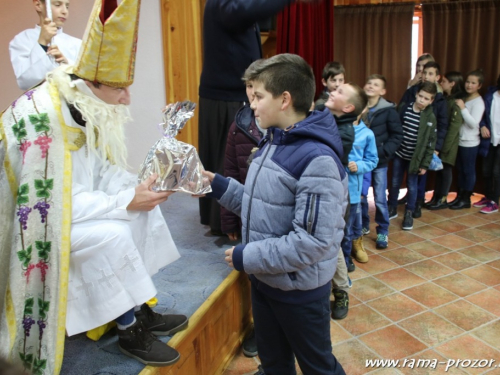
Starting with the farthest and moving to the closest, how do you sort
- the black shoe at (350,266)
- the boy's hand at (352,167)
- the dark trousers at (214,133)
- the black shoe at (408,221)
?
the black shoe at (408,221), the black shoe at (350,266), the boy's hand at (352,167), the dark trousers at (214,133)

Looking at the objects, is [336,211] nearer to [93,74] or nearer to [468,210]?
[93,74]

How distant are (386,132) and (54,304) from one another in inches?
116

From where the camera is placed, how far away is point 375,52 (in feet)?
16.0

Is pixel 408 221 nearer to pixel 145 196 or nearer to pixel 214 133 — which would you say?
pixel 214 133

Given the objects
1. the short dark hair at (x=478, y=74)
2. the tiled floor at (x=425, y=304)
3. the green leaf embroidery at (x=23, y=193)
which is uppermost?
the short dark hair at (x=478, y=74)

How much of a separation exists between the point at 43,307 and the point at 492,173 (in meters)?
4.33

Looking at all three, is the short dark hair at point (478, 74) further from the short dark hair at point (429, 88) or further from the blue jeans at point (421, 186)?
the blue jeans at point (421, 186)

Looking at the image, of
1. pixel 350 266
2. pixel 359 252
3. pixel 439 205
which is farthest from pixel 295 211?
pixel 439 205

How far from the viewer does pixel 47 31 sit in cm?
223

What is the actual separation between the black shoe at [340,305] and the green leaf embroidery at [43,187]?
167 cm

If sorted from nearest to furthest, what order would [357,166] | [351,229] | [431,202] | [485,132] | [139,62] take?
[357,166], [351,229], [139,62], [485,132], [431,202]

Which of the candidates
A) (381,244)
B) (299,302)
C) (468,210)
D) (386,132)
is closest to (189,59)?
(386,132)

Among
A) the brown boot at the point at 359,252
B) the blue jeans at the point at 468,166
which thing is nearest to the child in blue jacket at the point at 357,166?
the brown boot at the point at 359,252

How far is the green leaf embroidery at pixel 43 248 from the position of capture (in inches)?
54.6
